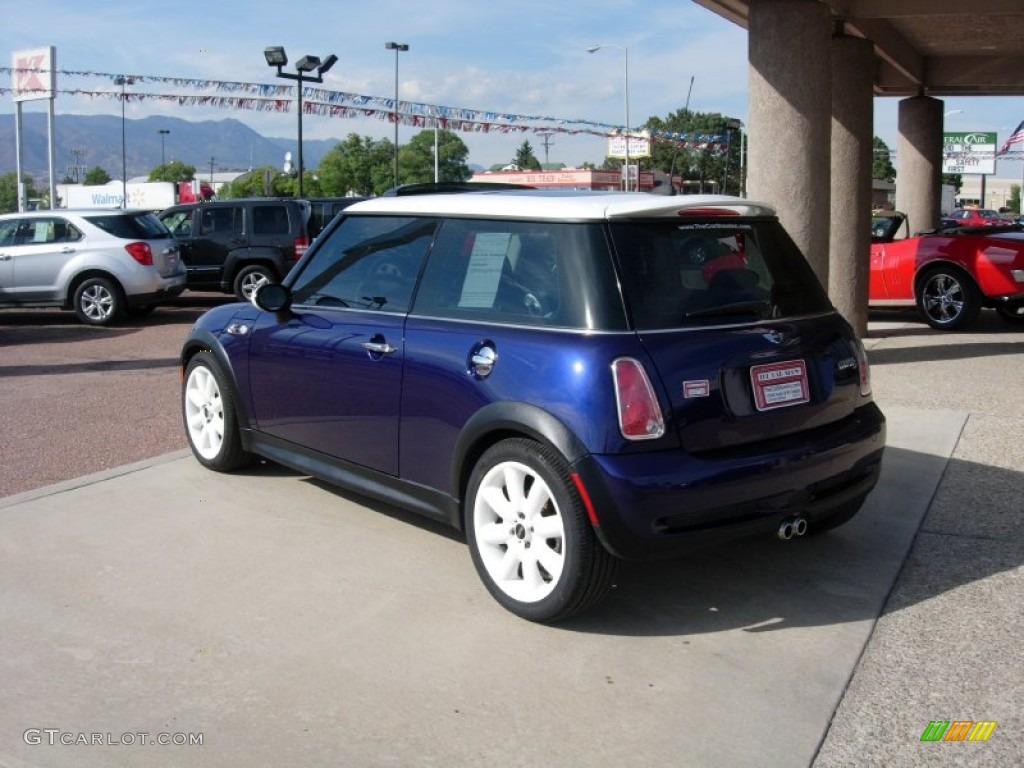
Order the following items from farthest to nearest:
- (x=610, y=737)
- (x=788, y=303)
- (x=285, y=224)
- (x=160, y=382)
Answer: (x=285, y=224) → (x=160, y=382) → (x=788, y=303) → (x=610, y=737)

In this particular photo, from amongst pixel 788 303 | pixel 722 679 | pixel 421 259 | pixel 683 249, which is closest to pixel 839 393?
pixel 788 303

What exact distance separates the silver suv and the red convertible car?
32.6 feet

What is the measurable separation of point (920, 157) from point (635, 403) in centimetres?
1820

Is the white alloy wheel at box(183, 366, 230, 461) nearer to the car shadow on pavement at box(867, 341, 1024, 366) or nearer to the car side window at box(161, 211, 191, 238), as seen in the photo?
the car shadow on pavement at box(867, 341, 1024, 366)

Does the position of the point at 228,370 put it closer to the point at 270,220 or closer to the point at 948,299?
the point at 948,299

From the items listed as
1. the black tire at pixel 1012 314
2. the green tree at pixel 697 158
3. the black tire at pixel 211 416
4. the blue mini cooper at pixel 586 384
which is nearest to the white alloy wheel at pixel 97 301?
the black tire at pixel 211 416

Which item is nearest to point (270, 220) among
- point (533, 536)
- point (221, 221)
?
point (221, 221)

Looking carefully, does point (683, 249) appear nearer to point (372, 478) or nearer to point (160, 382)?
point (372, 478)

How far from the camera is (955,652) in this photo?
151 inches

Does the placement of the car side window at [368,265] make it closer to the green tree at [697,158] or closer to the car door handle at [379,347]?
the car door handle at [379,347]

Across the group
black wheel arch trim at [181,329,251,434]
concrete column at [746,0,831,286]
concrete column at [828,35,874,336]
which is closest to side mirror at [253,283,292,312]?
black wheel arch trim at [181,329,251,434]

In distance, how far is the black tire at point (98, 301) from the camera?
14.6m

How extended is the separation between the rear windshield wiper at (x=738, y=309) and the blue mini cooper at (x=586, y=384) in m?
0.01

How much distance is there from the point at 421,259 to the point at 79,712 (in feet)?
7.70
